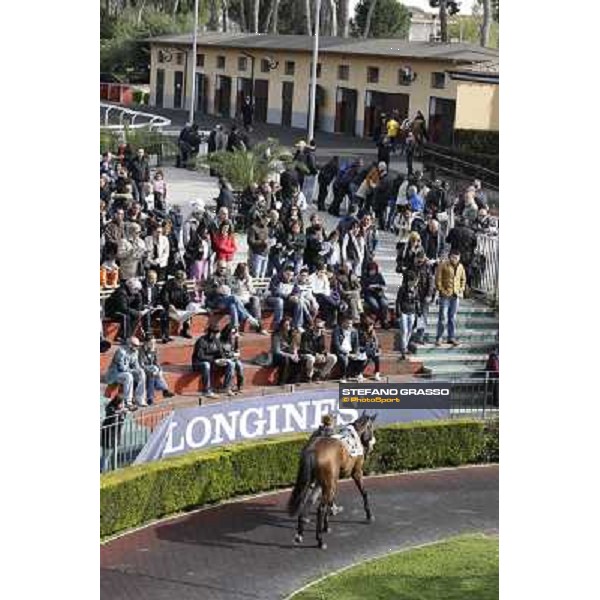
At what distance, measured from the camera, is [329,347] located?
14.3m

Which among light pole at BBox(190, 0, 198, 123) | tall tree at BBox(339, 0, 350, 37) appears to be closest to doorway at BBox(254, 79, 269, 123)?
light pole at BBox(190, 0, 198, 123)

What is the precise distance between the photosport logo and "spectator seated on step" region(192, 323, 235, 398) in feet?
3.56

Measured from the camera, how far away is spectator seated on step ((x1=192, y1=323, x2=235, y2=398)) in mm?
13859

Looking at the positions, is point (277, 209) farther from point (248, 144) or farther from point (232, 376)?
point (232, 376)

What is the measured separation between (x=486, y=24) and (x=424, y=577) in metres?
5.38

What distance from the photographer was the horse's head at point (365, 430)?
44.9ft

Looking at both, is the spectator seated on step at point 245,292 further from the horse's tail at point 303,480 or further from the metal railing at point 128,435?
the horse's tail at point 303,480

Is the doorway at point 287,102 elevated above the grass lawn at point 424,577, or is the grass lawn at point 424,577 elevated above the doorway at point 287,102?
the doorway at point 287,102

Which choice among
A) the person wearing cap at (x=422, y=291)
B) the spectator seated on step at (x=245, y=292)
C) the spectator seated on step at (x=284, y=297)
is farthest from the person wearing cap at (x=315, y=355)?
the person wearing cap at (x=422, y=291)

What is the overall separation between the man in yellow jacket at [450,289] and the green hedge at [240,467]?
92 centimetres

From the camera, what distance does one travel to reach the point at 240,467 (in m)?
13.9

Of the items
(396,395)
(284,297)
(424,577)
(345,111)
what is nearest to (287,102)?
(345,111)
